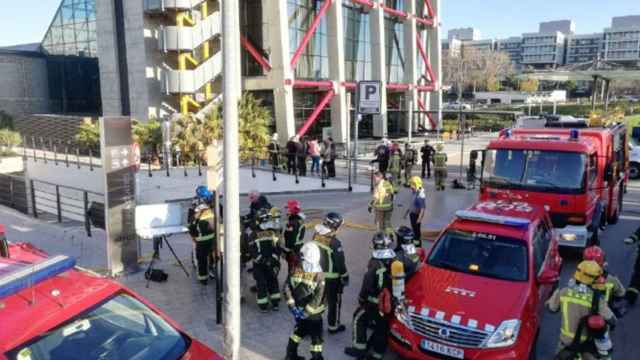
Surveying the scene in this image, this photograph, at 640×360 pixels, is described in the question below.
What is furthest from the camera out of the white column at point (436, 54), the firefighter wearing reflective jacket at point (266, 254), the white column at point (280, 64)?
the white column at point (436, 54)

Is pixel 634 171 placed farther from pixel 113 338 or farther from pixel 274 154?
pixel 113 338

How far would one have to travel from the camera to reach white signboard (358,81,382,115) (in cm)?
1727

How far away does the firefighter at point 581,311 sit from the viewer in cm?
493

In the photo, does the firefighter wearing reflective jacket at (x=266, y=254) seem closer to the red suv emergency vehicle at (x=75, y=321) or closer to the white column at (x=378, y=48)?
the red suv emergency vehicle at (x=75, y=321)

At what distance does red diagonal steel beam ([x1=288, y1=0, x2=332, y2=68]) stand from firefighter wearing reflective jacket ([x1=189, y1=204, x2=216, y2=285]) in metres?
22.2

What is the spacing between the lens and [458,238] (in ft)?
22.9

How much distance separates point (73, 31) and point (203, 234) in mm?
32486

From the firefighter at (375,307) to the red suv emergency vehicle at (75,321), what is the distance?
7.81ft

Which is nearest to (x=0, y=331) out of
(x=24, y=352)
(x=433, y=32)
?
(x=24, y=352)

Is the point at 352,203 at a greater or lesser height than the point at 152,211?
lesser

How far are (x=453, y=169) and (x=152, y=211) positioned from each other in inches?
764

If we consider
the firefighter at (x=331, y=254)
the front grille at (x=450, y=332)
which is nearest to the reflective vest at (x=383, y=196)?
the firefighter at (x=331, y=254)

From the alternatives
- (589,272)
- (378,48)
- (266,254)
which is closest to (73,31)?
(378,48)

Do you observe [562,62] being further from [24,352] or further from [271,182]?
[24,352]
